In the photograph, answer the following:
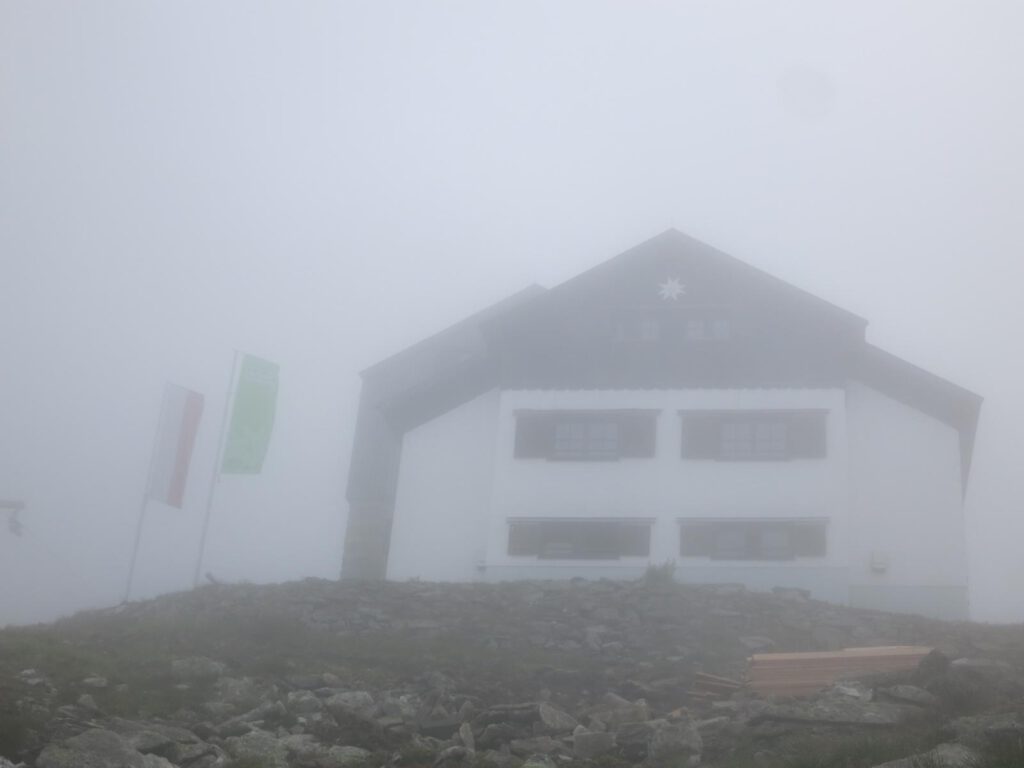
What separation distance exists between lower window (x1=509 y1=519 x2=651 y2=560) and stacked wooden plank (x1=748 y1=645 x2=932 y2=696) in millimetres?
12425

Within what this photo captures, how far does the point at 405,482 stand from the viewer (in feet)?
107

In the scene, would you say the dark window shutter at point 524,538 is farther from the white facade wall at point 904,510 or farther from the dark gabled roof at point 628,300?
the white facade wall at point 904,510


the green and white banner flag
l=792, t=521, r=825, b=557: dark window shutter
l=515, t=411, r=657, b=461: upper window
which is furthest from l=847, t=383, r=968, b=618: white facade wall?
the green and white banner flag

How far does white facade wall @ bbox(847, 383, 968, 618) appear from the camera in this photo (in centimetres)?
2898

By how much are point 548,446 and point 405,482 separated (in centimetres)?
468

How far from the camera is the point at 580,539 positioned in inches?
1200

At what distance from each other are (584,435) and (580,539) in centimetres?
309

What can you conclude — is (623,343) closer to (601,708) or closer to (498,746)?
(601,708)

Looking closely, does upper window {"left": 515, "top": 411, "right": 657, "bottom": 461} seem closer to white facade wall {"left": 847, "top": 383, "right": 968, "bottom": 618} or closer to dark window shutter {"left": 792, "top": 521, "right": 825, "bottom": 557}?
A: dark window shutter {"left": 792, "top": 521, "right": 825, "bottom": 557}

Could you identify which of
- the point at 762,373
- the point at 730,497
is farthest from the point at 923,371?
the point at 730,497

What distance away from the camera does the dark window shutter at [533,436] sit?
103 ft

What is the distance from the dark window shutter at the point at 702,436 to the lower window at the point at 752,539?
197cm

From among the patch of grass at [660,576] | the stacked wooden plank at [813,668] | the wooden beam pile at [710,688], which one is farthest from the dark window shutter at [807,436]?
the wooden beam pile at [710,688]

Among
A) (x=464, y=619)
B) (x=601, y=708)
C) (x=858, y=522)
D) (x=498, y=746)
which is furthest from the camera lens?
(x=858, y=522)
